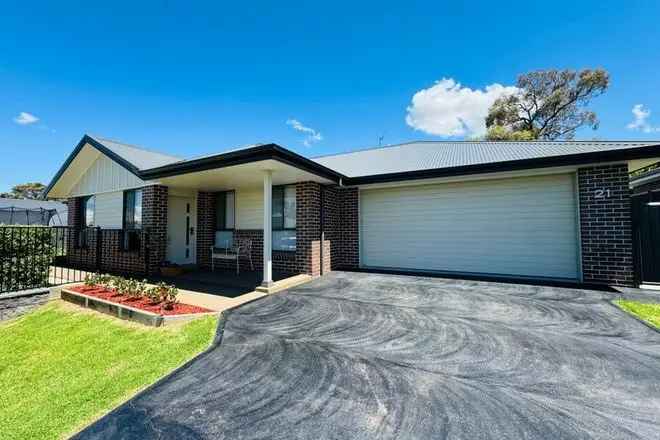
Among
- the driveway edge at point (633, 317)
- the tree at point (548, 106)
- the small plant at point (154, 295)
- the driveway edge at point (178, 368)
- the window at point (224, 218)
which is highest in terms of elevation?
the tree at point (548, 106)

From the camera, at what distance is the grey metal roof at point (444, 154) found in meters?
6.85

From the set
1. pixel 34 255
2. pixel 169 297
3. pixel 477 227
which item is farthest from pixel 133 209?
pixel 477 227

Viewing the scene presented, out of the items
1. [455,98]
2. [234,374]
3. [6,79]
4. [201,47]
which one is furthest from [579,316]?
[455,98]

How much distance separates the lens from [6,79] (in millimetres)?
8086

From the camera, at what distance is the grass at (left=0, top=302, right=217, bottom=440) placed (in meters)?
2.50

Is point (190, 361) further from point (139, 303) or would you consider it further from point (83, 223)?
point (83, 223)

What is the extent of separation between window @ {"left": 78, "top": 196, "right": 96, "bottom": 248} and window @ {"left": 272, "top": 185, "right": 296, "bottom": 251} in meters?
7.54

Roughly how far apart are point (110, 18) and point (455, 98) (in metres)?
22.8

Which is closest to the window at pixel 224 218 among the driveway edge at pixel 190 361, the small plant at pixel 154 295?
the small plant at pixel 154 295

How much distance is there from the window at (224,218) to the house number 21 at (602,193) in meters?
9.99

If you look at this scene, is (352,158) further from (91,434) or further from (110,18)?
(91,434)

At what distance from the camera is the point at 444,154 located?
929 centimetres

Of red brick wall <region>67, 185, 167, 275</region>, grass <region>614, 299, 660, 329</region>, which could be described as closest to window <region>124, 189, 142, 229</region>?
red brick wall <region>67, 185, 167, 275</region>

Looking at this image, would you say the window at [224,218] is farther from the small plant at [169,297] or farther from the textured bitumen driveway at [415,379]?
the textured bitumen driveway at [415,379]
